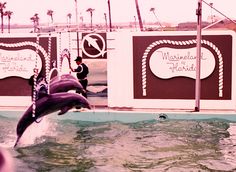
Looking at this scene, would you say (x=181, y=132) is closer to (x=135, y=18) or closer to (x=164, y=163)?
(x=164, y=163)

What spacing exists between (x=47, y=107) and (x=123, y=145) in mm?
1565

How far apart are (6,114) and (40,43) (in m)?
1.54

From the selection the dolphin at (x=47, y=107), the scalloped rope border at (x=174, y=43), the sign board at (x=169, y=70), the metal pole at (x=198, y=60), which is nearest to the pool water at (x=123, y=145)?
the dolphin at (x=47, y=107)

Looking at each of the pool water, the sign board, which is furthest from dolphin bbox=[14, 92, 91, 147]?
the sign board

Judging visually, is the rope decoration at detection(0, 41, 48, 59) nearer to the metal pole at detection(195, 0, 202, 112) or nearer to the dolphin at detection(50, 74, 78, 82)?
the dolphin at detection(50, 74, 78, 82)

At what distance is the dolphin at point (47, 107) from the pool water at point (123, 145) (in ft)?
0.41

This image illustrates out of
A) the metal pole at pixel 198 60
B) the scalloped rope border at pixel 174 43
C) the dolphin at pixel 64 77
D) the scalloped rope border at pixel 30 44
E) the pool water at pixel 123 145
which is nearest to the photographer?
the pool water at pixel 123 145

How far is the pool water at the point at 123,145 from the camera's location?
5.91 metres

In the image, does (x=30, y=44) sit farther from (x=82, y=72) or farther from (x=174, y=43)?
(x=174, y=43)

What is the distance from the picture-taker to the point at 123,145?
6.75 m

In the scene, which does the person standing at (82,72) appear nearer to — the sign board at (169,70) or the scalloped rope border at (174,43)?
the sign board at (169,70)

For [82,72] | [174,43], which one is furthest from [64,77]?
[174,43]

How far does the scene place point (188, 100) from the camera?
7.69 meters

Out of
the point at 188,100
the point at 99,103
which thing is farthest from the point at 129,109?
the point at 188,100
